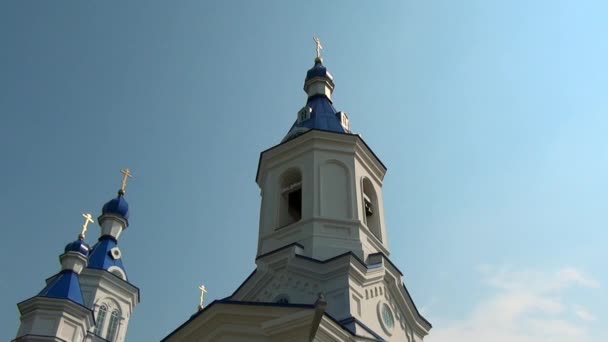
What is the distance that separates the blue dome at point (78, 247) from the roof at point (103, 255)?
1791mm

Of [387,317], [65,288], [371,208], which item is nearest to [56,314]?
[65,288]

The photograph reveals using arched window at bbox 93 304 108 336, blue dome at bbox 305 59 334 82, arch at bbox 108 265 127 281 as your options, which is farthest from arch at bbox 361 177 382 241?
arch at bbox 108 265 127 281

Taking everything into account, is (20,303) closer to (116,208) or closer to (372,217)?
(116,208)

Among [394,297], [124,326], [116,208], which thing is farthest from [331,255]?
[116,208]

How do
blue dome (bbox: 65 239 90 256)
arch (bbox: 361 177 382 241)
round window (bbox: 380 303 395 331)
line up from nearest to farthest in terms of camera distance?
round window (bbox: 380 303 395 331), arch (bbox: 361 177 382 241), blue dome (bbox: 65 239 90 256)

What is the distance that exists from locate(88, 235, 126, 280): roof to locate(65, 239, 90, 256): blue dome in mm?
1791

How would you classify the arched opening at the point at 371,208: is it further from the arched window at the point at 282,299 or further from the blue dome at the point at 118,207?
the blue dome at the point at 118,207

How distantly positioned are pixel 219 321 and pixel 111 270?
16191 millimetres

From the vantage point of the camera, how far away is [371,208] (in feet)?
51.2

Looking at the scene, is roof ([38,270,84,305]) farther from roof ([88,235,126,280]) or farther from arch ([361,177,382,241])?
arch ([361,177,382,241])

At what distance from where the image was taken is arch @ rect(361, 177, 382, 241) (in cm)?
1509

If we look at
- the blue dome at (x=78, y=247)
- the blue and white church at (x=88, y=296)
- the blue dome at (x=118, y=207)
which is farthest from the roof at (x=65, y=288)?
the blue dome at (x=118, y=207)

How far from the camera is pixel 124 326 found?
25.4 meters

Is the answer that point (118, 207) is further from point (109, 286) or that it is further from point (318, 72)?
point (318, 72)
